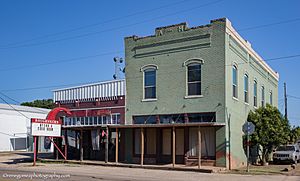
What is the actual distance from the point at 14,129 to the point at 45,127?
21.0m

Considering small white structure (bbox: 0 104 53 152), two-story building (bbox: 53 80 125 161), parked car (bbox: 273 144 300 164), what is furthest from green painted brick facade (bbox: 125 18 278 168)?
small white structure (bbox: 0 104 53 152)

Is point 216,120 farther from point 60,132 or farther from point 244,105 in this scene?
point 60,132

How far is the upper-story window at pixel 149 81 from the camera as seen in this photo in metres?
28.0

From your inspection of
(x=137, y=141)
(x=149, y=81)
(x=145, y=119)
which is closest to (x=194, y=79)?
(x=149, y=81)

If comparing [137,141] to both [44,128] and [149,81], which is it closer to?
[149,81]

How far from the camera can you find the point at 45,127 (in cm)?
2834

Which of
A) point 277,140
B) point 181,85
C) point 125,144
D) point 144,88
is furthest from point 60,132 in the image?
point 277,140

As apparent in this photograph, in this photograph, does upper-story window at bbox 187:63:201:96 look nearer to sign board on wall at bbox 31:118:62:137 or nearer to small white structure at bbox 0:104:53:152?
sign board on wall at bbox 31:118:62:137

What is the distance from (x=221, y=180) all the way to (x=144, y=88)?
1136 centimetres

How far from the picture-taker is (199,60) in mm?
26016

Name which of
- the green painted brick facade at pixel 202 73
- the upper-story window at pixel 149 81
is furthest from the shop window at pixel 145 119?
the upper-story window at pixel 149 81

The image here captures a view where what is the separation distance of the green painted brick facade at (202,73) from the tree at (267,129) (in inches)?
38.6

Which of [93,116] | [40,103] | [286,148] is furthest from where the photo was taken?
[40,103]

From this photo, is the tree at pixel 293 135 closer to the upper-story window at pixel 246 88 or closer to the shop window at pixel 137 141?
the upper-story window at pixel 246 88
